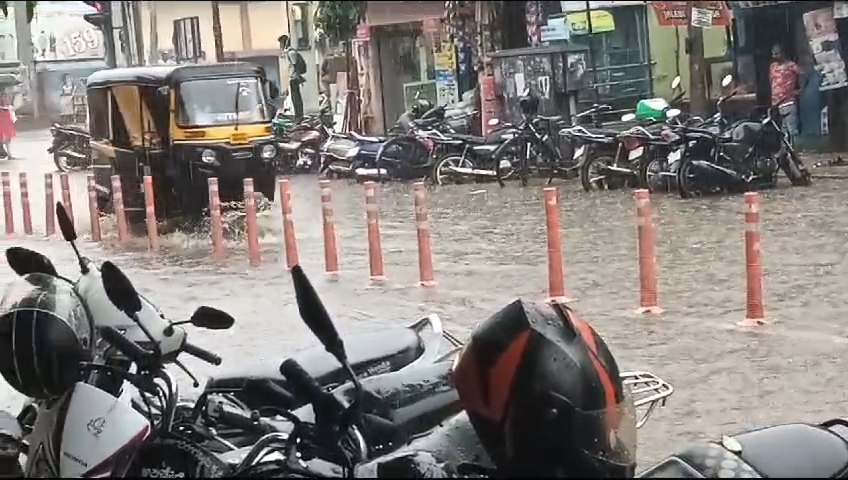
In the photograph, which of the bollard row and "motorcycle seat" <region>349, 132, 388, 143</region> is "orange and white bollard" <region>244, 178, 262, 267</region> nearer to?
the bollard row

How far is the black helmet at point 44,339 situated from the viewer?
307 cm

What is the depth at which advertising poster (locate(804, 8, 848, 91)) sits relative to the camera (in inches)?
639

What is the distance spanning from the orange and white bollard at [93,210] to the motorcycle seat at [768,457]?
329 cm

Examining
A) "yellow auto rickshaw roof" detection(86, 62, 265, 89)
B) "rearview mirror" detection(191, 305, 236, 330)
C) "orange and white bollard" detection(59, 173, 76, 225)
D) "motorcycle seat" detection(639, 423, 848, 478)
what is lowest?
"motorcycle seat" detection(639, 423, 848, 478)

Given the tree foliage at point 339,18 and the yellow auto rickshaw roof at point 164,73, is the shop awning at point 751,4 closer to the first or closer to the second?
the tree foliage at point 339,18

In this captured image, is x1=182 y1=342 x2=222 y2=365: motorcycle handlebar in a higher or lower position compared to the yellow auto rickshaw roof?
lower

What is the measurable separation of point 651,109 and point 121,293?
41.1 feet

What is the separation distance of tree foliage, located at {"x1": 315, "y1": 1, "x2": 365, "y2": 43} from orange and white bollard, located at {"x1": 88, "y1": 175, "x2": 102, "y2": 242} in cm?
141

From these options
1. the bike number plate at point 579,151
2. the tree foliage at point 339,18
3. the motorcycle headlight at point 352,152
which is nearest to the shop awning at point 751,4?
the bike number plate at point 579,151

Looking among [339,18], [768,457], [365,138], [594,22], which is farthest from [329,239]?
[594,22]

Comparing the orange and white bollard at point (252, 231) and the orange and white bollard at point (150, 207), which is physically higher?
the orange and white bollard at point (150, 207)

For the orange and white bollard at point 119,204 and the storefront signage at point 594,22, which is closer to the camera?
the orange and white bollard at point 119,204

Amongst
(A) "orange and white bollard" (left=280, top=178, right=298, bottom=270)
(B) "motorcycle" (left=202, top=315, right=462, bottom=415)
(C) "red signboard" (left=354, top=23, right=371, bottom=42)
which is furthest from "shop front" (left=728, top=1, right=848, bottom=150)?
(B) "motorcycle" (left=202, top=315, right=462, bottom=415)

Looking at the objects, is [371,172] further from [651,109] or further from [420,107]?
[651,109]
